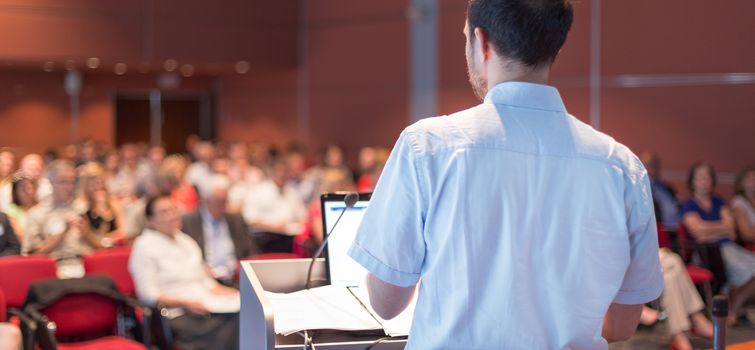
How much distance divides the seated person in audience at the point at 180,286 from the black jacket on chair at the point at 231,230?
412 millimetres

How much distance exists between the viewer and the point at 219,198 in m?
6.40

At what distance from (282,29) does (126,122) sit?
13.8 feet

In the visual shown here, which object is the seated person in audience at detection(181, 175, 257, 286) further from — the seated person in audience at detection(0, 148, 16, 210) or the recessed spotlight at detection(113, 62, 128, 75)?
the recessed spotlight at detection(113, 62, 128, 75)

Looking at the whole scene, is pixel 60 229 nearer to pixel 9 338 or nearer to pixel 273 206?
pixel 9 338

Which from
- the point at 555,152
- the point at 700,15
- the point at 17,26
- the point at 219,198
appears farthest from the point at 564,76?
the point at 555,152

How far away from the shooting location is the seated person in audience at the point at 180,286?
5.23 m

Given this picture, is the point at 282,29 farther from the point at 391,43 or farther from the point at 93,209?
the point at 93,209

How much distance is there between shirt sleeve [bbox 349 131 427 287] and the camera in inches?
55.4

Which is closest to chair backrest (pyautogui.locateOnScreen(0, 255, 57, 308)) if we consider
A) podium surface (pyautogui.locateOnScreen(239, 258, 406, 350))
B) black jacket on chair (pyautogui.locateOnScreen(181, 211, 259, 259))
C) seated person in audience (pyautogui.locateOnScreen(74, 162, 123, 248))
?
black jacket on chair (pyautogui.locateOnScreen(181, 211, 259, 259))

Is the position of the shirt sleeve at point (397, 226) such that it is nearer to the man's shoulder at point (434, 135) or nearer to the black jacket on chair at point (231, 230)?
the man's shoulder at point (434, 135)

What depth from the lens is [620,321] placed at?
161 centimetres

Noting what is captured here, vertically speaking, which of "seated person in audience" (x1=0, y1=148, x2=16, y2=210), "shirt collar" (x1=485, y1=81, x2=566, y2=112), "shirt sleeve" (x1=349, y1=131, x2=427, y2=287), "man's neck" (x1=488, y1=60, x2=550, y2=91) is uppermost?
"man's neck" (x1=488, y1=60, x2=550, y2=91)

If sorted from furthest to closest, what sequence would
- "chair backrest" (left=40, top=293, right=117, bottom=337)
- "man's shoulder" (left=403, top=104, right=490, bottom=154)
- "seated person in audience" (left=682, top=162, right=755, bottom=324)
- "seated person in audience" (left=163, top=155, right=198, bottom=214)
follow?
"seated person in audience" (left=163, top=155, right=198, bottom=214) → "seated person in audience" (left=682, top=162, right=755, bottom=324) → "chair backrest" (left=40, top=293, right=117, bottom=337) → "man's shoulder" (left=403, top=104, right=490, bottom=154)

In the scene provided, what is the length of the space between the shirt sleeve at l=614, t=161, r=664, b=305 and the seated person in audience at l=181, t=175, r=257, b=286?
4.92 m
